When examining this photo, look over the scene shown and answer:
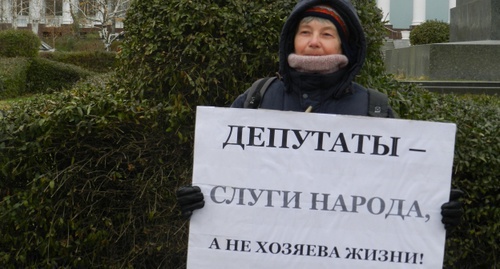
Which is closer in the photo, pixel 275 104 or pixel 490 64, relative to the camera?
pixel 275 104

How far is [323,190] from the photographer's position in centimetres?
310

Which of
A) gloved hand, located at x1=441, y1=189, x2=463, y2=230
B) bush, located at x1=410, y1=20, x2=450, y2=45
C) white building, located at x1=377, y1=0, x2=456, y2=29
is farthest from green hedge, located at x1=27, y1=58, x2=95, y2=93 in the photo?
white building, located at x1=377, y1=0, x2=456, y2=29

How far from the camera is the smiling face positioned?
307cm

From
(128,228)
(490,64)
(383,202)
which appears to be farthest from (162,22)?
(490,64)

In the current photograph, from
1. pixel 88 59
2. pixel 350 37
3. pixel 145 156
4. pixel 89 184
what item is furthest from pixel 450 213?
pixel 88 59

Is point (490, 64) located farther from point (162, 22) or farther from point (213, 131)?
point (213, 131)

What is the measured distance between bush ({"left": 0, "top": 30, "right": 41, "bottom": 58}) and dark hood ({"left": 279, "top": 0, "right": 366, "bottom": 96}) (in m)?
23.4

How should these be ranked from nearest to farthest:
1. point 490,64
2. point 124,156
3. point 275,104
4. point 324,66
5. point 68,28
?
1. point 324,66
2. point 275,104
3. point 124,156
4. point 490,64
5. point 68,28

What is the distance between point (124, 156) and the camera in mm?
4293

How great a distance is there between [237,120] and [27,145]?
1614 millimetres

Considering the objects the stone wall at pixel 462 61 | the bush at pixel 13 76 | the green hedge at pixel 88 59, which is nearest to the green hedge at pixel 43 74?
the bush at pixel 13 76

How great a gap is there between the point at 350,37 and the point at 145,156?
1.56 meters

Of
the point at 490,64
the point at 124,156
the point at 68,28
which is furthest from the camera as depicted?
the point at 68,28

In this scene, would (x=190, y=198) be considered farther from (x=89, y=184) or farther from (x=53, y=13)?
(x=53, y=13)
